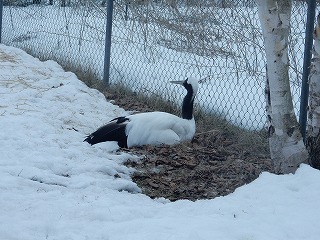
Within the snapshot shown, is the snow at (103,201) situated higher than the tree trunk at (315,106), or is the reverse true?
the tree trunk at (315,106)

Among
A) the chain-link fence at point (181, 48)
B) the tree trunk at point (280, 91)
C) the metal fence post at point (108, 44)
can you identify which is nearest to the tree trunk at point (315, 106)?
the tree trunk at point (280, 91)

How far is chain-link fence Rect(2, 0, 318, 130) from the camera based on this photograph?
6719mm

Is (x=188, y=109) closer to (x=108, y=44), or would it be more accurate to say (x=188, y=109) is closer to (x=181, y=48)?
(x=181, y=48)

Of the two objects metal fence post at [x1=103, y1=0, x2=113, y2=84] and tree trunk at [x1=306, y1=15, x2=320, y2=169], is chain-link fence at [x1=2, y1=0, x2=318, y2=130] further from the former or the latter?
tree trunk at [x1=306, y1=15, x2=320, y2=169]

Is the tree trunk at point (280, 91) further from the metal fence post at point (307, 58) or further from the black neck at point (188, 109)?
the black neck at point (188, 109)

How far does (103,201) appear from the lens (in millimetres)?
4043

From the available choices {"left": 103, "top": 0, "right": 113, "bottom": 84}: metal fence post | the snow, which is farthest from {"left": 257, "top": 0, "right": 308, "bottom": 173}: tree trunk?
{"left": 103, "top": 0, "right": 113, "bottom": 84}: metal fence post

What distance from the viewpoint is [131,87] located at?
26.3 ft

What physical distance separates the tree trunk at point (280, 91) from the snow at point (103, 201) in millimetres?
146

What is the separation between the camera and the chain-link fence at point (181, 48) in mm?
6719

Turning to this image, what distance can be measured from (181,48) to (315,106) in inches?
126

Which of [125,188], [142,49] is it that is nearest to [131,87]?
[142,49]

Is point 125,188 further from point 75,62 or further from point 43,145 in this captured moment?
point 75,62

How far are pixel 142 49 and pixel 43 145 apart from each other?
343 centimetres
